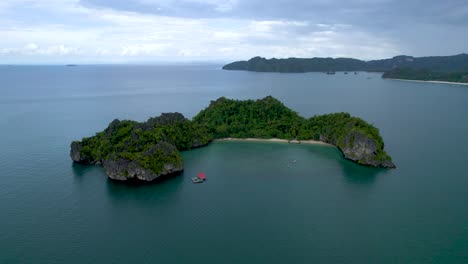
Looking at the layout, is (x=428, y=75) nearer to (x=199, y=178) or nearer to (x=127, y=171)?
(x=199, y=178)

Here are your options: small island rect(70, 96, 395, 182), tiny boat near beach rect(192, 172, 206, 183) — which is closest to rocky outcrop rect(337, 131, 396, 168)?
small island rect(70, 96, 395, 182)

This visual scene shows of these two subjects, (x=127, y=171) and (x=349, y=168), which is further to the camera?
(x=349, y=168)

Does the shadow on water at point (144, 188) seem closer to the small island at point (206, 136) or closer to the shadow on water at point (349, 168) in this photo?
the small island at point (206, 136)

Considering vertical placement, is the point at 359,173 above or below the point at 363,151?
below

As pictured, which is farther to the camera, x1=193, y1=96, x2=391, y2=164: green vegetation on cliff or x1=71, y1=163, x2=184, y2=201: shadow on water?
x1=193, y1=96, x2=391, y2=164: green vegetation on cliff

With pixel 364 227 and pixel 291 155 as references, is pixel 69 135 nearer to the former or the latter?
pixel 291 155

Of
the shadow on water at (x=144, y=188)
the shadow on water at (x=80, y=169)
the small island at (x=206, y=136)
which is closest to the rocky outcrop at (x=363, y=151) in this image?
the small island at (x=206, y=136)

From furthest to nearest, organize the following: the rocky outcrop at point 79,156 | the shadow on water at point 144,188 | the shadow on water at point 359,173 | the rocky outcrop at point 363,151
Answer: the rocky outcrop at point 79,156 < the rocky outcrop at point 363,151 < the shadow on water at point 359,173 < the shadow on water at point 144,188

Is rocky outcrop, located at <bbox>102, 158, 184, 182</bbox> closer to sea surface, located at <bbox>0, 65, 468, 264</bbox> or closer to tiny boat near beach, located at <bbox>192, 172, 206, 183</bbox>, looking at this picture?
sea surface, located at <bbox>0, 65, 468, 264</bbox>

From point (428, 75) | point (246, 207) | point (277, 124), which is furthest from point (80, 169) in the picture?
point (428, 75)
